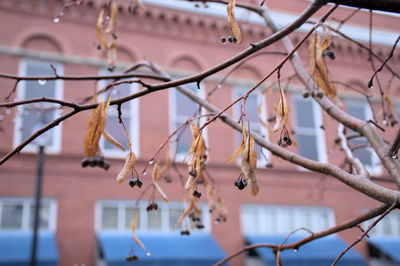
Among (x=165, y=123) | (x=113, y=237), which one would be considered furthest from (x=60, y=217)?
(x=165, y=123)

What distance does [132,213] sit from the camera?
421 inches

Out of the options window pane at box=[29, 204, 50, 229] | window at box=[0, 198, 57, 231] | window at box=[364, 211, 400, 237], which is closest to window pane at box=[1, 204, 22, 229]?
window at box=[0, 198, 57, 231]

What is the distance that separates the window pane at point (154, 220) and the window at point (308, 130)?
4.58 metres

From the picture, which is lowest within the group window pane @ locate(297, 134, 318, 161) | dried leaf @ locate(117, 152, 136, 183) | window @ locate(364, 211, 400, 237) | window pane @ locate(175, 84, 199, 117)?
window @ locate(364, 211, 400, 237)

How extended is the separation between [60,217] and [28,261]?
1.36m

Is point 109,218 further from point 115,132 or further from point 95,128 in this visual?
point 95,128

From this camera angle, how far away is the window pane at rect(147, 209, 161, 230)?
1082 centimetres

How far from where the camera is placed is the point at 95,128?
6.19ft

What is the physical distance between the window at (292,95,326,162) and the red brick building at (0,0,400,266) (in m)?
0.03

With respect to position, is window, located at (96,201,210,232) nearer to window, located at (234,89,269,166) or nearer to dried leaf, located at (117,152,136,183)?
window, located at (234,89,269,166)

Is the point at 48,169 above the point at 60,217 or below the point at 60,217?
above

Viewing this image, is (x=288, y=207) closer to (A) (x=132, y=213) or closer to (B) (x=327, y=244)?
(B) (x=327, y=244)

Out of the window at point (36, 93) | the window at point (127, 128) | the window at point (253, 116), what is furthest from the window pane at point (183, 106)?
the window at point (36, 93)

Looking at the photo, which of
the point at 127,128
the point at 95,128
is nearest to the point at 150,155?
the point at 127,128
